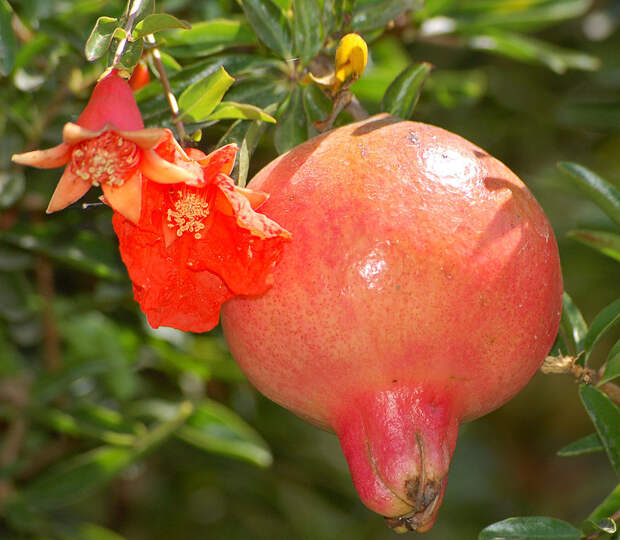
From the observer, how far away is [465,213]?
0.91m

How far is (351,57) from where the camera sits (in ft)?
3.40

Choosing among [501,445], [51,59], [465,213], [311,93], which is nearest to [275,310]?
[465,213]

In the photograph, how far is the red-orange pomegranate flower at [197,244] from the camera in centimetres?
90

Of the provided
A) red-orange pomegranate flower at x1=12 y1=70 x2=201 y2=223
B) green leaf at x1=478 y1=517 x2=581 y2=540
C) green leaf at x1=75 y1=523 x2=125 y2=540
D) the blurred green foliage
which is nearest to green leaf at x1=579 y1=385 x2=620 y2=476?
the blurred green foliage

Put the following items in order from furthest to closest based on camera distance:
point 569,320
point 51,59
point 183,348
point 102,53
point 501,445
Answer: point 501,445, point 183,348, point 51,59, point 569,320, point 102,53

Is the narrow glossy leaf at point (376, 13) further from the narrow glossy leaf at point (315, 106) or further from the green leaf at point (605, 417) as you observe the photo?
the green leaf at point (605, 417)

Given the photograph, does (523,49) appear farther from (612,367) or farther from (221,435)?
(221,435)

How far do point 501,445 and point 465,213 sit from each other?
202cm

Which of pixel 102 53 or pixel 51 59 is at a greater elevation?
pixel 102 53

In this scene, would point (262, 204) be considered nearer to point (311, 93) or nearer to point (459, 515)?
point (311, 93)

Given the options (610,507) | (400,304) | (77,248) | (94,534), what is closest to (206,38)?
(77,248)

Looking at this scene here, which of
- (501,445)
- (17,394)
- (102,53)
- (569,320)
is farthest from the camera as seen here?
(501,445)

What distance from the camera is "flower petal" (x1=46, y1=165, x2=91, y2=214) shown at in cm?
88

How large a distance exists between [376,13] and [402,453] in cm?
67
